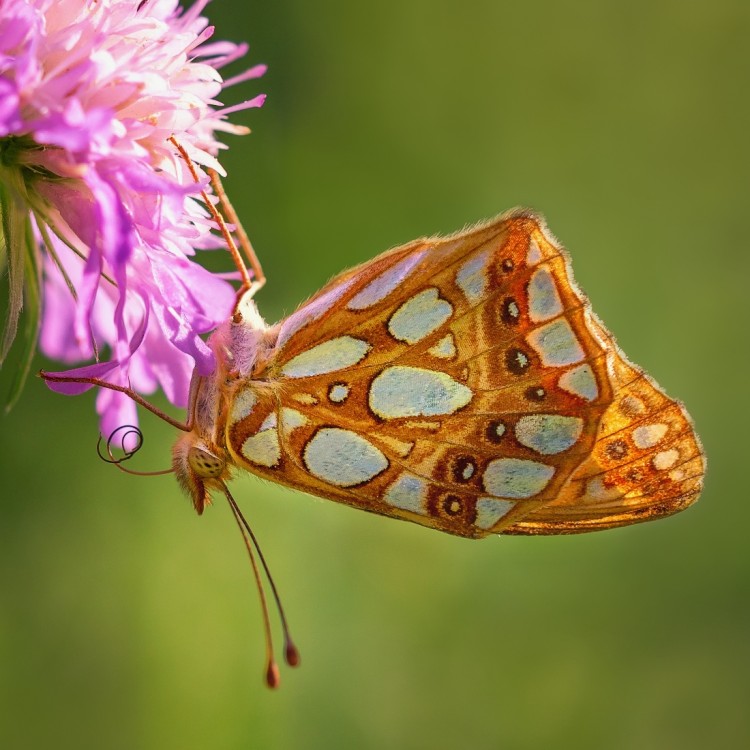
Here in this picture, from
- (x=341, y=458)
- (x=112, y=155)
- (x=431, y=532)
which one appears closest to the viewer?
(x=112, y=155)

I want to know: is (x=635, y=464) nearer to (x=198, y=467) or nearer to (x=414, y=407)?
(x=414, y=407)

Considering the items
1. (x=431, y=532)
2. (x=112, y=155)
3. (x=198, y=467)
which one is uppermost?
(x=112, y=155)

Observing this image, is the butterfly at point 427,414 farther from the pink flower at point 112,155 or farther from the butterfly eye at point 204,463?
the pink flower at point 112,155

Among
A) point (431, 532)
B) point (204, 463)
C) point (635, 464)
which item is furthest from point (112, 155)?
point (431, 532)

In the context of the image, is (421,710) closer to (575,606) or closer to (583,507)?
(575,606)

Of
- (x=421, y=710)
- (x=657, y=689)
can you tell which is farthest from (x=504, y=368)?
(x=657, y=689)

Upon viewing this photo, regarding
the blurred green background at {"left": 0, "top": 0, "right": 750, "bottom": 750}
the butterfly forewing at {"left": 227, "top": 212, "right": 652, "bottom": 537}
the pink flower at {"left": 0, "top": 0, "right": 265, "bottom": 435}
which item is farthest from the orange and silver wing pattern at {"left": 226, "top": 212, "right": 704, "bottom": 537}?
the blurred green background at {"left": 0, "top": 0, "right": 750, "bottom": 750}

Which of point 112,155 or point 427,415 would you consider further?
point 427,415
